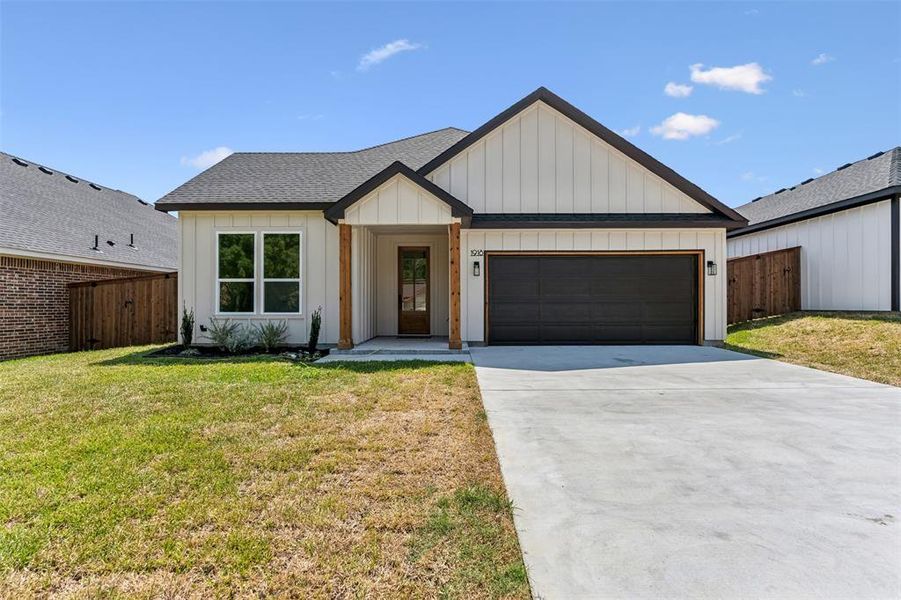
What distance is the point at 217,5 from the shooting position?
9523 mm

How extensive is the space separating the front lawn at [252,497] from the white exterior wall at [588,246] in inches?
191

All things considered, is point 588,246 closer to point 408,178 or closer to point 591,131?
point 591,131

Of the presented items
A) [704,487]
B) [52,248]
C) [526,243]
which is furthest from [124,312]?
[704,487]

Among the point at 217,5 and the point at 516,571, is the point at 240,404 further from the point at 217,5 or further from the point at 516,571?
the point at 217,5

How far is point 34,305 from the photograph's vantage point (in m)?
10.6

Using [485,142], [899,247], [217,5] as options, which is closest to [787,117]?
[899,247]

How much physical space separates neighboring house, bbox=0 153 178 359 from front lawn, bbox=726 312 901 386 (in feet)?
55.7

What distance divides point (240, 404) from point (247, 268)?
587 cm

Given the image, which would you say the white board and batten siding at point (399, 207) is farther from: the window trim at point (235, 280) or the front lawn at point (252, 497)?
the front lawn at point (252, 497)

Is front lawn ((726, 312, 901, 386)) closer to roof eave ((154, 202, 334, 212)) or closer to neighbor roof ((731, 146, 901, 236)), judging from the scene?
neighbor roof ((731, 146, 901, 236))

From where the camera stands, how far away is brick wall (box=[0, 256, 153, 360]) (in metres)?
10.0

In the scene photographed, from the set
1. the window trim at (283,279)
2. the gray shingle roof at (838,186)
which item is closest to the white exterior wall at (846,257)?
the gray shingle roof at (838,186)

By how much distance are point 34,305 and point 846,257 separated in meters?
21.6

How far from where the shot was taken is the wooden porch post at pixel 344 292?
8.95 meters
